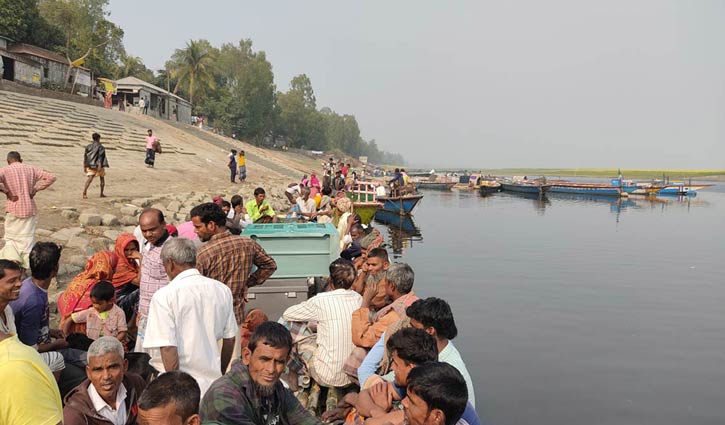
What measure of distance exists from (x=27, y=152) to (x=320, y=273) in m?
15.5

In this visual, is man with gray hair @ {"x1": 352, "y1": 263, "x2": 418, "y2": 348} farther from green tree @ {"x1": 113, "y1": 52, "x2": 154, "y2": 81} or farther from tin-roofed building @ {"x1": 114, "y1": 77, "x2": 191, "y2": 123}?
green tree @ {"x1": 113, "y1": 52, "x2": 154, "y2": 81}

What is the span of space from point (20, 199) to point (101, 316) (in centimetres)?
369

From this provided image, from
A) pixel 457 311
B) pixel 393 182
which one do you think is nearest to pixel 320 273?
pixel 457 311

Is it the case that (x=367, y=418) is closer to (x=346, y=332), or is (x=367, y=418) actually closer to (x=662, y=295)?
(x=346, y=332)

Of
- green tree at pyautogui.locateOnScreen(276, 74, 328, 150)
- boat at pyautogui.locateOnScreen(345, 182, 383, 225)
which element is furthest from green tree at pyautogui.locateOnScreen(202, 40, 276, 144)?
boat at pyautogui.locateOnScreen(345, 182, 383, 225)

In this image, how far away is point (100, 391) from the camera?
2.70 m

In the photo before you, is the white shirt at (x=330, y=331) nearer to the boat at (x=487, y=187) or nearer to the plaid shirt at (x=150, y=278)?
the plaid shirt at (x=150, y=278)

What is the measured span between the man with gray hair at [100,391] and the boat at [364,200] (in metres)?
19.1

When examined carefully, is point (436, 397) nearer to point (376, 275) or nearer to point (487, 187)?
point (376, 275)

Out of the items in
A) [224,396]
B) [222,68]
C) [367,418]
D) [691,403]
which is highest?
[222,68]

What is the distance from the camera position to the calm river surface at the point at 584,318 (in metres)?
7.23

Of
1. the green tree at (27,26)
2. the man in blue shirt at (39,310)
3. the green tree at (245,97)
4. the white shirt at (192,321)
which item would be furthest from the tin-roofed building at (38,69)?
the white shirt at (192,321)

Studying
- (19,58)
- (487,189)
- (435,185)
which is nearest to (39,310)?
(19,58)

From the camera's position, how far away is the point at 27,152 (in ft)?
56.0
